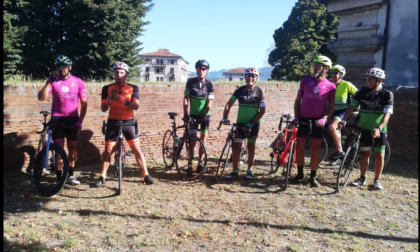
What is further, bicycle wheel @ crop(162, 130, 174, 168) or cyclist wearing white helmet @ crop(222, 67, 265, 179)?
bicycle wheel @ crop(162, 130, 174, 168)

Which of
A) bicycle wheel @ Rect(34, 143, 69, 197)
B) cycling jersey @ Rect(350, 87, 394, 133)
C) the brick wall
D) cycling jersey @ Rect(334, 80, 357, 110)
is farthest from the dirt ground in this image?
cycling jersey @ Rect(334, 80, 357, 110)

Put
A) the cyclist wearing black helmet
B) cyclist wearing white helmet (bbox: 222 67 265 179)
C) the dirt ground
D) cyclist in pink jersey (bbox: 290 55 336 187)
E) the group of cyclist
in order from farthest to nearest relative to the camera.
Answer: the cyclist wearing black helmet
cyclist wearing white helmet (bbox: 222 67 265 179)
cyclist in pink jersey (bbox: 290 55 336 187)
the group of cyclist
the dirt ground

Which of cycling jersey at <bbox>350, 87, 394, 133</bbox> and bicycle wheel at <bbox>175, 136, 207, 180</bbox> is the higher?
cycling jersey at <bbox>350, 87, 394, 133</bbox>

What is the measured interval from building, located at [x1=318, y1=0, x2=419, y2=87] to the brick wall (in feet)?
12.5

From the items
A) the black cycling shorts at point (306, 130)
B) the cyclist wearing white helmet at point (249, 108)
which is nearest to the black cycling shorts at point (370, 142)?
the black cycling shorts at point (306, 130)

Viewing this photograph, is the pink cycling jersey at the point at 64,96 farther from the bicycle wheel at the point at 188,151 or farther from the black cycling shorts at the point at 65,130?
the bicycle wheel at the point at 188,151

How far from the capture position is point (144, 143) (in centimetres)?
758

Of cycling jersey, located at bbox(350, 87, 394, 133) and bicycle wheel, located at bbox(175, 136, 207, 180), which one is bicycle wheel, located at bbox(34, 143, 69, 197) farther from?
cycling jersey, located at bbox(350, 87, 394, 133)

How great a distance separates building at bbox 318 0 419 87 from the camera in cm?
1151

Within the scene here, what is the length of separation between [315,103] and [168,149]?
3289 millimetres

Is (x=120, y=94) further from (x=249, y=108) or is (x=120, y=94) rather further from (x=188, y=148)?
(x=249, y=108)

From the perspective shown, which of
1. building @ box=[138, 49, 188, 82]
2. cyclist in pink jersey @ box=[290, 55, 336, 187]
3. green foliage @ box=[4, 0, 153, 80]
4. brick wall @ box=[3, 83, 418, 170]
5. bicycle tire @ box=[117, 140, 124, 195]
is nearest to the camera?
bicycle tire @ box=[117, 140, 124, 195]

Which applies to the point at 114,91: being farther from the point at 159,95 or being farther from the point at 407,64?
the point at 407,64

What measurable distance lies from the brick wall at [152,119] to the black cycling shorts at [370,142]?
3.70m
